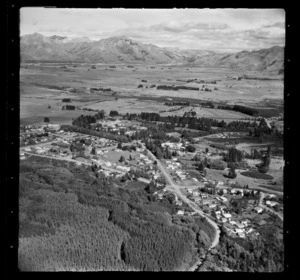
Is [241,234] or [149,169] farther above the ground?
[149,169]

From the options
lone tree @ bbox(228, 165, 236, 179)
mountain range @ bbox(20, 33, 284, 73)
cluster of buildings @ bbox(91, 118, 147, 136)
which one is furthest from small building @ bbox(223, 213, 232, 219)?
mountain range @ bbox(20, 33, 284, 73)

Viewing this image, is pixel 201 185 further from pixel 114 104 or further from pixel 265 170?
pixel 114 104

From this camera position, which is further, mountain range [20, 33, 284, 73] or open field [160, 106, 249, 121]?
open field [160, 106, 249, 121]

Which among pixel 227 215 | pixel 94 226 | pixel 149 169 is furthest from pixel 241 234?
pixel 94 226

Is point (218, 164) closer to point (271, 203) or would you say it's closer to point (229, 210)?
point (229, 210)

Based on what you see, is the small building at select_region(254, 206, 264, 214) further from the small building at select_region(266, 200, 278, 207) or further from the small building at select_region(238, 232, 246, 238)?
the small building at select_region(238, 232, 246, 238)
